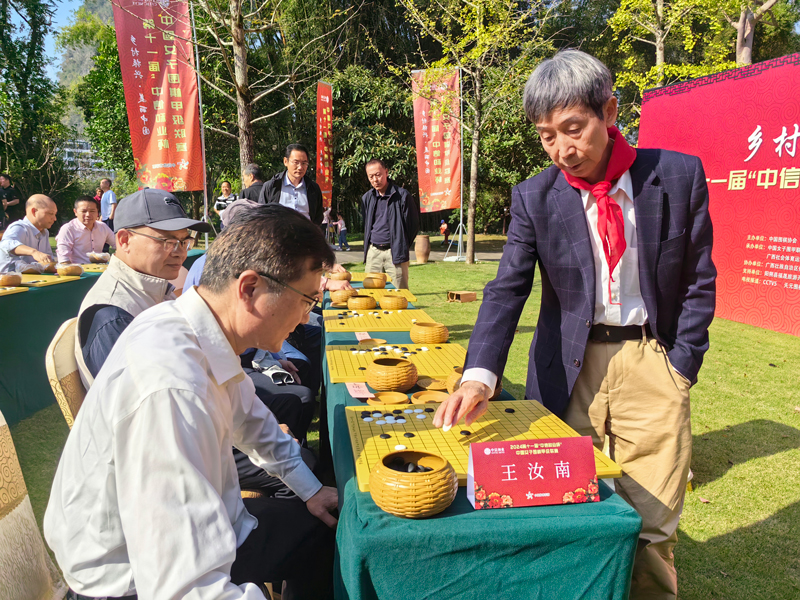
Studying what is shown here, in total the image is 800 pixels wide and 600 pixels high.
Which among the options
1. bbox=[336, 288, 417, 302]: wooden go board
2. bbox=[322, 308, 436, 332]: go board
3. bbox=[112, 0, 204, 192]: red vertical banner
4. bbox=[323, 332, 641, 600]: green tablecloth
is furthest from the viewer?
bbox=[112, 0, 204, 192]: red vertical banner

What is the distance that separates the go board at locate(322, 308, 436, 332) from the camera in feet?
10.4

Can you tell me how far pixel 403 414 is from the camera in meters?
1.77

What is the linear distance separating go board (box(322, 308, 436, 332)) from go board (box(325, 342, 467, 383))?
38cm

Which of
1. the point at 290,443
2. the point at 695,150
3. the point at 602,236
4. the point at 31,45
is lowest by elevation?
the point at 290,443

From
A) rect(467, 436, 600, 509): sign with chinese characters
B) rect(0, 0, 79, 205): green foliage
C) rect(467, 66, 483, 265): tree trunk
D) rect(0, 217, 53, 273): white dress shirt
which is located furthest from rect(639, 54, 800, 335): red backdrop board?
rect(0, 0, 79, 205): green foliage

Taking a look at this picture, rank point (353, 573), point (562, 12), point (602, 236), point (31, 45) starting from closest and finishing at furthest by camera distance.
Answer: point (353, 573)
point (602, 236)
point (562, 12)
point (31, 45)

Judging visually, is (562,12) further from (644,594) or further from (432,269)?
(644,594)

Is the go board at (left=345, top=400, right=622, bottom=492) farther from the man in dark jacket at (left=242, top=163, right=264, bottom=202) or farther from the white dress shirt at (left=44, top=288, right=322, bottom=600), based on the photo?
the man in dark jacket at (left=242, top=163, right=264, bottom=202)

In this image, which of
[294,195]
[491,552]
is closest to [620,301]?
[491,552]

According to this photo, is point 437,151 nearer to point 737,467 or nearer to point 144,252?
point 737,467

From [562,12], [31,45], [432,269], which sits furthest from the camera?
[31,45]

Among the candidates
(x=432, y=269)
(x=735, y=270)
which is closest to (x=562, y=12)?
(x=432, y=269)

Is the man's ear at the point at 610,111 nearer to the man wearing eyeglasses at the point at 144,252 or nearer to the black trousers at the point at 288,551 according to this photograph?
the black trousers at the point at 288,551

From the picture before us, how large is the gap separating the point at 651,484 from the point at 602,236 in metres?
0.82
